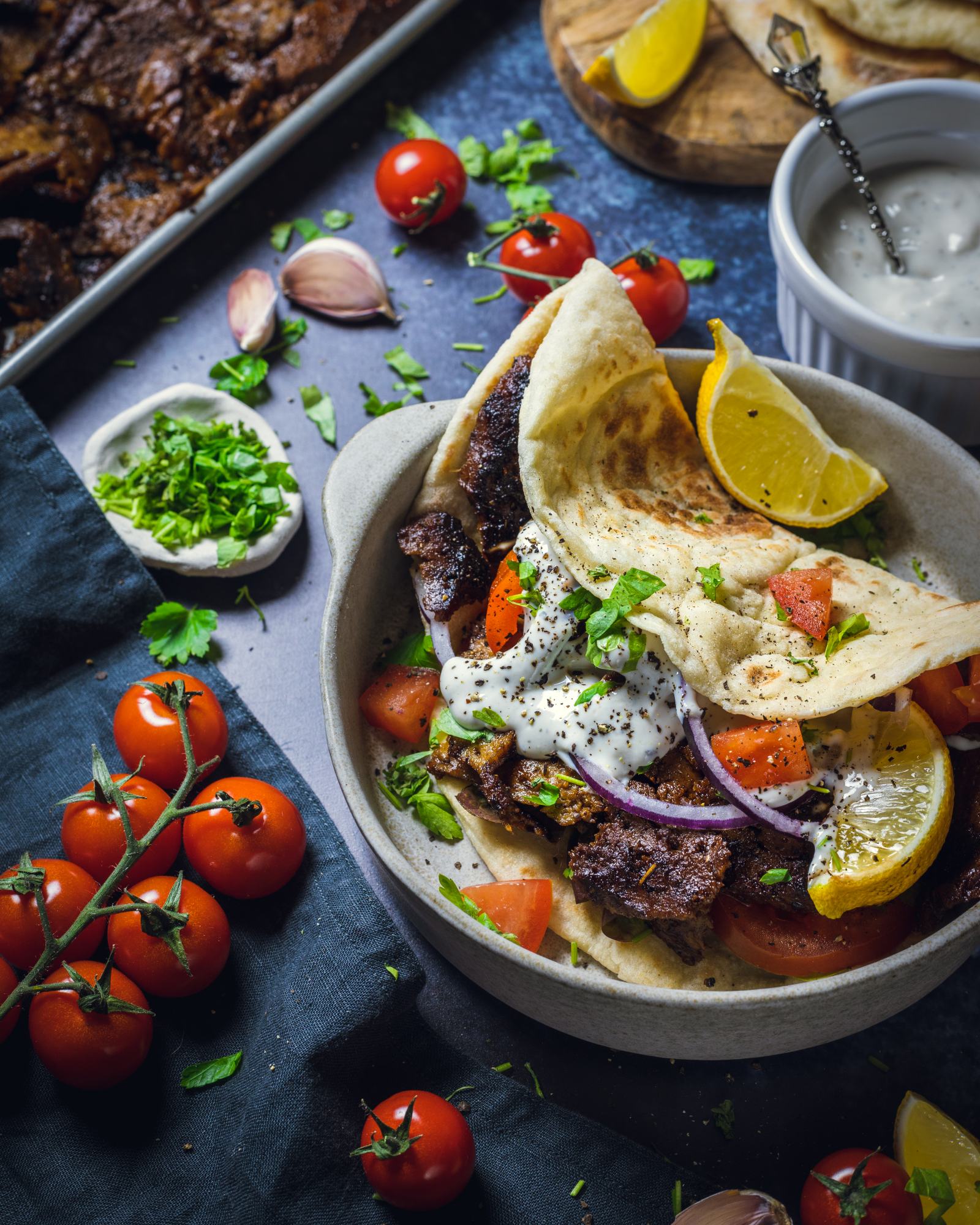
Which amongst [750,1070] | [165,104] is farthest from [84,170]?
[750,1070]

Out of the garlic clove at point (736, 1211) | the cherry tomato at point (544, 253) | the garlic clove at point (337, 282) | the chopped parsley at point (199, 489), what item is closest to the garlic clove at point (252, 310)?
the garlic clove at point (337, 282)

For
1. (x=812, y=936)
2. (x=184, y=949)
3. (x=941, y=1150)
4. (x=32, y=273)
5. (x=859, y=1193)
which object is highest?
(x=32, y=273)

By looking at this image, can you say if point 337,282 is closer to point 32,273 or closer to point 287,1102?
point 32,273

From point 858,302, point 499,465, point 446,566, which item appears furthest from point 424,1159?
point 858,302

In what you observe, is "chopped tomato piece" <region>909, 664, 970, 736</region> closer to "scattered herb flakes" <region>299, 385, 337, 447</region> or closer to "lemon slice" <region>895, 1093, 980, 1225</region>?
"lemon slice" <region>895, 1093, 980, 1225</region>

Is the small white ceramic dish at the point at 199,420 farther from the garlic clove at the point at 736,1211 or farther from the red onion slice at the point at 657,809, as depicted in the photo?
the garlic clove at the point at 736,1211

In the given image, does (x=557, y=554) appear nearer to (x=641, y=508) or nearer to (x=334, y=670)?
(x=641, y=508)
